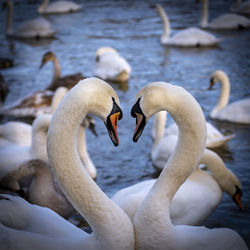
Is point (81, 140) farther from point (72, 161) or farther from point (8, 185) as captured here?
point (72, 161)

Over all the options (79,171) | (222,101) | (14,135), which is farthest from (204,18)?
(79,171)

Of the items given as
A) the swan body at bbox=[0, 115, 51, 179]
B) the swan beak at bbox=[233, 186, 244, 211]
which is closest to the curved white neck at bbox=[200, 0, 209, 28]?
the swan body at bbox=[0, 115, 51, 179]

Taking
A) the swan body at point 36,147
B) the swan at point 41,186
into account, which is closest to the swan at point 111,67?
the swan body at point 36,147

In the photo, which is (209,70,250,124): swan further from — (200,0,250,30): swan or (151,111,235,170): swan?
(200,0,250,30): swan

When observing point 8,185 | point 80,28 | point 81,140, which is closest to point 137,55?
point 80,28

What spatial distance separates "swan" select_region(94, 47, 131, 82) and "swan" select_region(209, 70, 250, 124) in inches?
93.3

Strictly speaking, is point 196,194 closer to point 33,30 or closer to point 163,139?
point 163,139

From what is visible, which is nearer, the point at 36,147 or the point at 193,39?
the point at 36,147

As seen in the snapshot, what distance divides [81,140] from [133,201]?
1850 millimetres

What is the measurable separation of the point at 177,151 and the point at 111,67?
6.88 metres

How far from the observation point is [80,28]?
15391 mm

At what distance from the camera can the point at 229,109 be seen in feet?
25.4

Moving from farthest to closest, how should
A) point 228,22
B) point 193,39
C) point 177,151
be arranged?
point 228,22 < point 193,39 < point 177,151

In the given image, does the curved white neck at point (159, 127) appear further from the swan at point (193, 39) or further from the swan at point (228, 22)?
the swan at point (228, 22)
